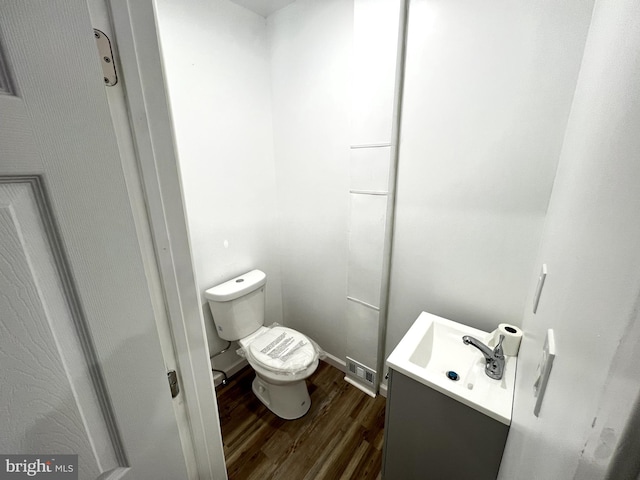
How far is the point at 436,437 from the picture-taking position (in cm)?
91

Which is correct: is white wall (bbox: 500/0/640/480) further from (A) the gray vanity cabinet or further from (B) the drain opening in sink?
(B) the drain opening in sink

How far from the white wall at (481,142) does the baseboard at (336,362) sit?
82cm

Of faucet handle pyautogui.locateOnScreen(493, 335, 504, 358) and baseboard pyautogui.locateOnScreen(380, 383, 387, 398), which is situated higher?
faucet handle pyautogui.locateOnScreen(493, 335, 504, 358)

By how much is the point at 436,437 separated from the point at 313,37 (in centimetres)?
202

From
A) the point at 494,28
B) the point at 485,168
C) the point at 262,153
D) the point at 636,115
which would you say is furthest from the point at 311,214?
the point at 636,115

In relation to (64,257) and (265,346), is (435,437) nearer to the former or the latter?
(265,346)

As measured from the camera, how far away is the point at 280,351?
1.48 m

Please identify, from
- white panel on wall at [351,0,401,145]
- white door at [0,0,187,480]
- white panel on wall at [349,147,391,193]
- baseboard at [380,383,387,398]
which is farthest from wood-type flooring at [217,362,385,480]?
white panel on wall at [351,0,401,145]

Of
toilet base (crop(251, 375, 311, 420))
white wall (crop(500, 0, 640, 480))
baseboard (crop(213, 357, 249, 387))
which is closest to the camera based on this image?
white wall (crop(500, 0, 640, 480))

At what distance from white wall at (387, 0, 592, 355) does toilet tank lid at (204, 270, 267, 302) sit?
979 mm

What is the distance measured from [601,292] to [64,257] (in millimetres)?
639

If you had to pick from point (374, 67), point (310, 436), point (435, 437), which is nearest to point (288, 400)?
point (310, 436)

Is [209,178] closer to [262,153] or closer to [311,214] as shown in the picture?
[262,153]

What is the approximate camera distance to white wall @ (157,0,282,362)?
50.8 inches
